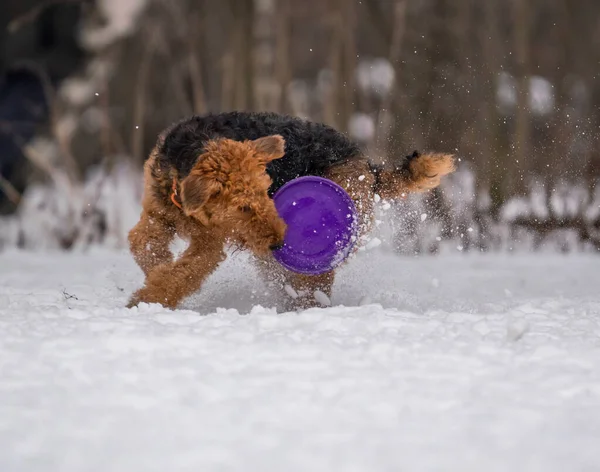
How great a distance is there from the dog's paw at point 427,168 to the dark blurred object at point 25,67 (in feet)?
15.9

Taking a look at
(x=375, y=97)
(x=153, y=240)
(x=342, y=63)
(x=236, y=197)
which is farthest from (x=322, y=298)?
(x=375, y=97)

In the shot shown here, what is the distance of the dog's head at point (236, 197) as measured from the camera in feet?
13.9

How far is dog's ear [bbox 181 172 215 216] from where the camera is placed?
13.9 ft

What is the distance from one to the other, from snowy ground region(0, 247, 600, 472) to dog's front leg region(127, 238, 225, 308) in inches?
9.4

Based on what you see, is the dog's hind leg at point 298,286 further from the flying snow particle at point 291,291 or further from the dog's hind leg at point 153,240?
the dog's hind leg at point 153,240

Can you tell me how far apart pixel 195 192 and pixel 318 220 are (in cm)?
77

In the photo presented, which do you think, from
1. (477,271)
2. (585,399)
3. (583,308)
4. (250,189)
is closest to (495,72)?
(477,271)

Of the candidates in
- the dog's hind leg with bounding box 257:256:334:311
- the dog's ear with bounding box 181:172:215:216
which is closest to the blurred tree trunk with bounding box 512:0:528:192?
the dog's hind leg with bounding box 257:256:334:311

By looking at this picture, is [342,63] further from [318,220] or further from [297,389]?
[297,389]

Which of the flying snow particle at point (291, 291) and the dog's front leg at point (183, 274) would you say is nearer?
the dog's front leg at point (183, 274)

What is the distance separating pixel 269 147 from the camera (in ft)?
14.6

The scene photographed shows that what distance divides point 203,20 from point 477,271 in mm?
4693

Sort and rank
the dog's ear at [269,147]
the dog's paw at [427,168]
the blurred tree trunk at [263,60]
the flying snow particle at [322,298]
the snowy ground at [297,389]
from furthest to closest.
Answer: the blurred tree trunk at [263,60]
the dog's paw at [427,168]
the flying snow particle at [322,298]
the dog's ear at [269,147]
the snowy ground at [297,389]

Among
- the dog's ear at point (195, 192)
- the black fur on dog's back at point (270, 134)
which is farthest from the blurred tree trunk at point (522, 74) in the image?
the dog's ear at point (195, 192)
